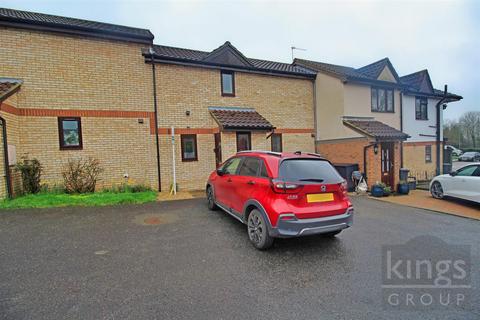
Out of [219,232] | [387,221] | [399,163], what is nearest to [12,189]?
[219,232]

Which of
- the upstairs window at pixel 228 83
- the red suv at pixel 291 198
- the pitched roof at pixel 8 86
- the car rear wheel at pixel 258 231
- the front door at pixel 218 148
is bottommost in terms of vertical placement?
the car rear wheel at pixel 258 231

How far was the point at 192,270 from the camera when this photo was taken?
3.23 meters

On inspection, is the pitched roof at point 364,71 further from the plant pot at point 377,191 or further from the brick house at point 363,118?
the plant pot at point 377,191

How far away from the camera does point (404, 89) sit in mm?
A: 12977

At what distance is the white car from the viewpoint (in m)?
6.93

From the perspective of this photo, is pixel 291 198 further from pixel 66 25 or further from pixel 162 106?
pixel 66 25

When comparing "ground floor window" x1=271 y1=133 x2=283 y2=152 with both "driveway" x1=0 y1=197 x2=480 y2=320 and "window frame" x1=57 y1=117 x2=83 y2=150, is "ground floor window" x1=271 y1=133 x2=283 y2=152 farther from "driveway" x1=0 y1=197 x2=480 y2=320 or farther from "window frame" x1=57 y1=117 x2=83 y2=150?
"window frame" x1=57 y1=117 x2=83 y2=150

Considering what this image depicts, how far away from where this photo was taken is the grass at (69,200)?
21.1 ft

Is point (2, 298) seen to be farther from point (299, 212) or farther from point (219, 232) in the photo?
point (299, 212)

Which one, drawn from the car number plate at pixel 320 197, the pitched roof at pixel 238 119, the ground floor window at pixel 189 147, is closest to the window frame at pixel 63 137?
the ground floor window at pixel 189 147

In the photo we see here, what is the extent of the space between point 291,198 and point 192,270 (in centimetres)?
189

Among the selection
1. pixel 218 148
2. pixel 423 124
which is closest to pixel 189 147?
pixel 218 148

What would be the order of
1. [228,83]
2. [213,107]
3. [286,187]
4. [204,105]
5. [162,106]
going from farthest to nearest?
[228,83], [213,107], [204,105], [162,106], [286,187]

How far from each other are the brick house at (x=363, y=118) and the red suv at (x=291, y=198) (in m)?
6.83
